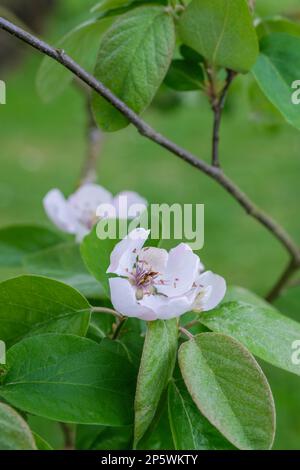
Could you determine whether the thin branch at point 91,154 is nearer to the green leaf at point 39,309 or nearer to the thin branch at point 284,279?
the thin branch at point 284,279

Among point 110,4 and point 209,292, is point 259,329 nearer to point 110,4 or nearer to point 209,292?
point 209,292

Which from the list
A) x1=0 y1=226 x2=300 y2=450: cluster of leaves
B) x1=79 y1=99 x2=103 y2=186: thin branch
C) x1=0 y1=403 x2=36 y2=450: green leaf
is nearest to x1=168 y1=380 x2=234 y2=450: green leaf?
x1=0 y1=226 x2=300 y2=450: cluster of leaves

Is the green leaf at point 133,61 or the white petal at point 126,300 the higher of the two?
the green leaf at point 133,61

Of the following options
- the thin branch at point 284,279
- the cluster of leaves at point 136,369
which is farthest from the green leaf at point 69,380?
the thin branch at point 284,279

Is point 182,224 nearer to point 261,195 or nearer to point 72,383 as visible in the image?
point 72,383

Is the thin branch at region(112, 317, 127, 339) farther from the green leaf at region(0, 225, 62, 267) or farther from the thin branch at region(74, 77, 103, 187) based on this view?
the thin branch at region(74, 77, 103, 187)

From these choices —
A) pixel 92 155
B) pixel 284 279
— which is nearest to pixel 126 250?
pixel 284 279

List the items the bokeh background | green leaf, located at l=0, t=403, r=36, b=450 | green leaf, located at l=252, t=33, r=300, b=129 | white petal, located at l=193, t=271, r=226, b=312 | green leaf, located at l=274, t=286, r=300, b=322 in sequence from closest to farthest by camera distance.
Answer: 1. green leaf, located at l=0, t=403, r=36, b=450
2. white petal, located at l=193, t=271, r=226, b=312
3. green leaf, located at l=252, t=33, r=300, b=129
4. green leaf, located at l=274, t=286, r=300, b=322
5. the bokeh background

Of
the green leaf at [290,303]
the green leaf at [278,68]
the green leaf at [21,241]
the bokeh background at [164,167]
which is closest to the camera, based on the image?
the green leaf at [278,68]
